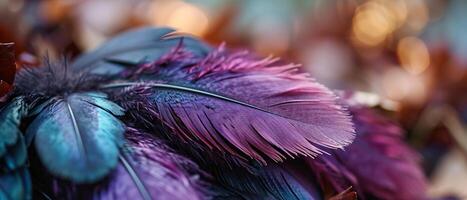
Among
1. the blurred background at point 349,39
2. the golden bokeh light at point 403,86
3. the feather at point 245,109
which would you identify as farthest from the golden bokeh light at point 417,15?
the feather at point 245,109

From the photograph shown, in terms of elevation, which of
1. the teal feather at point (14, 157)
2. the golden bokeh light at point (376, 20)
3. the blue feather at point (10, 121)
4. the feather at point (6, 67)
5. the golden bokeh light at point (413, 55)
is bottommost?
the teal feather at point (14, 157)

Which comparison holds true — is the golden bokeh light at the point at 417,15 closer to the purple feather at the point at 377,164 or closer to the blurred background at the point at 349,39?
the blurred background at the point at 349,39

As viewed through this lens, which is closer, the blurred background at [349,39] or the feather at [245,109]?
the feather at [245,109]

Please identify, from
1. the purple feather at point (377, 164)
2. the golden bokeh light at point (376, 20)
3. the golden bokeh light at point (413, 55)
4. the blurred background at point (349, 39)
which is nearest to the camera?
the purple feather at point (377, 164)

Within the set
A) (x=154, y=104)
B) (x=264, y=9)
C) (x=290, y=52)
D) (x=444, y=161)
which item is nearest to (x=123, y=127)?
(x=154, y=104)

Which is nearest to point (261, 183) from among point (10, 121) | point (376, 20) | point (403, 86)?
point (10, 121)


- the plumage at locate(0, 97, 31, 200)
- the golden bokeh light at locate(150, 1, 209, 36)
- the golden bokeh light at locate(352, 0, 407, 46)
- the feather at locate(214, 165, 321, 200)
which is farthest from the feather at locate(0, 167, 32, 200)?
the golden bokeh light at locate(352, 0, 407, 46)

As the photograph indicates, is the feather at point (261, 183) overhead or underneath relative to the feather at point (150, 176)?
overhead
